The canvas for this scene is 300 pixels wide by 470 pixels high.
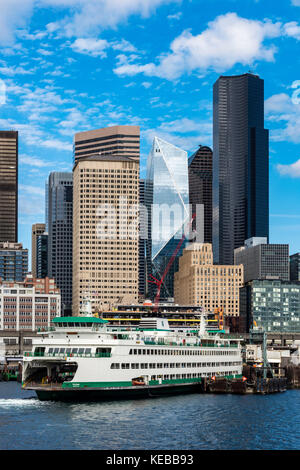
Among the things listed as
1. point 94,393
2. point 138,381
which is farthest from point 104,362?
point 138,381

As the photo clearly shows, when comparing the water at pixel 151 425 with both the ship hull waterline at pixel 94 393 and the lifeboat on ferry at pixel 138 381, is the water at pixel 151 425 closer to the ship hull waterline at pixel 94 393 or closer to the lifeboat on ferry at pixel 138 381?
the ship hull waterline at pixel 94 393

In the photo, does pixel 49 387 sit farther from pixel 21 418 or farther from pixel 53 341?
pixel 21 418

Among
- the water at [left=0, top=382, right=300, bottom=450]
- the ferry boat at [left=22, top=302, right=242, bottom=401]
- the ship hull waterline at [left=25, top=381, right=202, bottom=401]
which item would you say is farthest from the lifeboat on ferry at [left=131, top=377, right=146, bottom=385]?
the water at [left=0, top=382, right=300, bottom=450]

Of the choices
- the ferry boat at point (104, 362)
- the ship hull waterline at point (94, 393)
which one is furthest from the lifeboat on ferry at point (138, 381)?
the ship hull waterline at point (94, 393)
